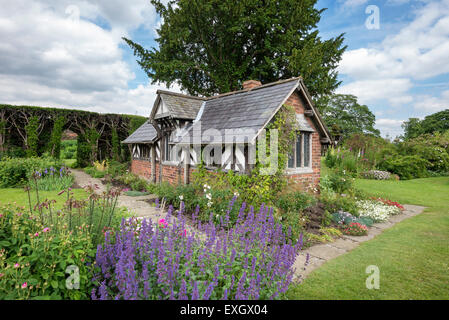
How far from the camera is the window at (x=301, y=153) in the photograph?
354 inches

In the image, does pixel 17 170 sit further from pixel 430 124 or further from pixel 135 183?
pixel 430 124

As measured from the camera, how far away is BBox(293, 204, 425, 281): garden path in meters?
4.31

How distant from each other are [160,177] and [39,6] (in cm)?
798

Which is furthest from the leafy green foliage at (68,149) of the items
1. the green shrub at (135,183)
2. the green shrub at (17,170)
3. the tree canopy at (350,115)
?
the tree canopy at (350,115)

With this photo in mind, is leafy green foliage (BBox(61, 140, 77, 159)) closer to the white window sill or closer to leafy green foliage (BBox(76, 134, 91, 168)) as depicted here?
leafy green foliage (BBox(76, 134, 91, 168))

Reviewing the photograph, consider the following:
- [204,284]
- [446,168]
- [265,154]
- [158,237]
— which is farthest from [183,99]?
[446,168]

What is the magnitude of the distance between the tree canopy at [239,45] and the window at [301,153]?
8.53 m

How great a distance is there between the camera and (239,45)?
19.0 meters

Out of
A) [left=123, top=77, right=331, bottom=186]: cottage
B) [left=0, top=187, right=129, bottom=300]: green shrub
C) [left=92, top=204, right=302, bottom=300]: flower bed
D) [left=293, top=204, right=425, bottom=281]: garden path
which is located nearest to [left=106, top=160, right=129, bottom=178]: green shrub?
[left=123, top=77, right=331, bottom=186]: cottage

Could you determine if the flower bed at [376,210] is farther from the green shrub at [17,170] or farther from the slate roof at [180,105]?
the green shrub at [17,170]

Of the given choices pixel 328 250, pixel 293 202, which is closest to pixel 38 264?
pixel 328 250

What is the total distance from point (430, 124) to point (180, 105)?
1765 inches

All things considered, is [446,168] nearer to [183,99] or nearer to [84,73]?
[183,99]

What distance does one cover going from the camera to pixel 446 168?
1841cm
